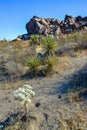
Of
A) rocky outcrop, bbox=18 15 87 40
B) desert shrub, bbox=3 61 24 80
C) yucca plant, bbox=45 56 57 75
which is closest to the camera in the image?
yucca plant, bbox=45 56 57 75

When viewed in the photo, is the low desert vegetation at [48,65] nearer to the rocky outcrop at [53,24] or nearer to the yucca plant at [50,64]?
the yucca plant at [50,64]

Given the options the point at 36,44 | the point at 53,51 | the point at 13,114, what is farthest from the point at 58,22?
the point at 13,114

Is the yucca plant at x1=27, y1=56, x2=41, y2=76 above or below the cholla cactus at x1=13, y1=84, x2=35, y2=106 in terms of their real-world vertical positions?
above

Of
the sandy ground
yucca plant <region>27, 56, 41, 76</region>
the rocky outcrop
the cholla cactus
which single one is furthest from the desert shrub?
the rocky outcrop

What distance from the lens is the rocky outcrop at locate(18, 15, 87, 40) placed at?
145ft

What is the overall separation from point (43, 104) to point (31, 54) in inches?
251

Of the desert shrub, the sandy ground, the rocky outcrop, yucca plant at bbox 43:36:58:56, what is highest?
the rocky outcrop

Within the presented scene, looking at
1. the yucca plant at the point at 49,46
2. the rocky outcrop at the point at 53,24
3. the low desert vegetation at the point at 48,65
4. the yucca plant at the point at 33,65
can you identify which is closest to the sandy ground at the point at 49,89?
the low desert vegetation at the point at 48,65

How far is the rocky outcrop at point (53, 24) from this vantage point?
44244 millimetres

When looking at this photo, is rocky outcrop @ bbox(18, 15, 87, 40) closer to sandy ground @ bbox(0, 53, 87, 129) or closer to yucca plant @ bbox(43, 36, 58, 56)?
yucca plant @ bbox(43, 36, 58, 56)

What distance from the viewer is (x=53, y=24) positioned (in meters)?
47.4

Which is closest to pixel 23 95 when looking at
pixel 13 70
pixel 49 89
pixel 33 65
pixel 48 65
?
pixel 49 89

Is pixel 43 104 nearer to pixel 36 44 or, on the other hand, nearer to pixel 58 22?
pixel 36 44

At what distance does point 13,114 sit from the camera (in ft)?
36.0
